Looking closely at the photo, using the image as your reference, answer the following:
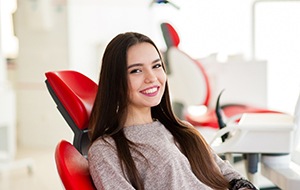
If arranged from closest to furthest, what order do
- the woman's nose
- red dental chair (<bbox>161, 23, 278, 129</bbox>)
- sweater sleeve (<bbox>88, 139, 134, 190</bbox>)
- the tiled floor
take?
sweater sleeve (<bbox>88, 139, 134, 190</bbox>) → the woman's nose → red dental chair (<bbox>161, 23, 278, 129</bbox>) → the tiled floor

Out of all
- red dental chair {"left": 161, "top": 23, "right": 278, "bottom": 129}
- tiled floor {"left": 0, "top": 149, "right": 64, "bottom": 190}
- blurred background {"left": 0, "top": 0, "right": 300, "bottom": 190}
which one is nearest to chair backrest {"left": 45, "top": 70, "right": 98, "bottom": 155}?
red dental chair {"left": 161, "top": 23, "right": 278, "bottom": 129}

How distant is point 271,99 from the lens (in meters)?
4.40

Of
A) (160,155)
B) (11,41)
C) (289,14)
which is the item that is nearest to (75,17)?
(11,41)

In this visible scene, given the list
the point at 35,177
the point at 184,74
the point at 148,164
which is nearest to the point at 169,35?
the point at 184,74

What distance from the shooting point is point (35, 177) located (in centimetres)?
371

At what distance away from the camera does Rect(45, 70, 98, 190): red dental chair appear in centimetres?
141

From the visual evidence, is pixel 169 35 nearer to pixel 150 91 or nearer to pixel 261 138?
pixel 261 138

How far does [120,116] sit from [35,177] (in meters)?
2.40

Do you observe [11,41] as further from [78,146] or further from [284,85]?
[78,146]

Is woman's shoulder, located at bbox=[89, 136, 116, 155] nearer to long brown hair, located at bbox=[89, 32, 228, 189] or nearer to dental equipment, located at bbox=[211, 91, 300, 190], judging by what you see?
long brown hair, located at bbox=[89, 32, 228, 189]

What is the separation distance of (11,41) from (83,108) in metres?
3.97

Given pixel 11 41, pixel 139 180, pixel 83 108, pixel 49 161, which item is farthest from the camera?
pixel 11 41

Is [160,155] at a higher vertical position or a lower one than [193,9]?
lower

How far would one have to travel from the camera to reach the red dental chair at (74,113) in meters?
1.41
